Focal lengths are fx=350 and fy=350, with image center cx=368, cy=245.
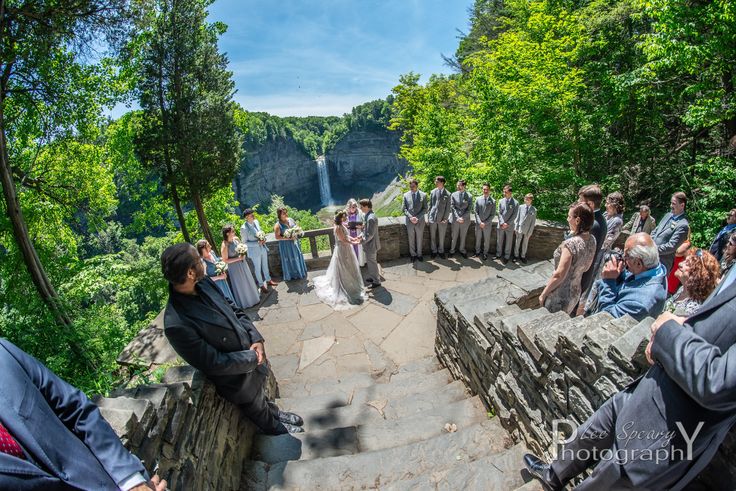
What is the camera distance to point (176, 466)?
216 centimetres

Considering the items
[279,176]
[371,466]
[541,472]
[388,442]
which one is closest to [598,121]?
[541,472]

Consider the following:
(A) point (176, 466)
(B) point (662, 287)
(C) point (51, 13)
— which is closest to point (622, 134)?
(B) point (662, 287)

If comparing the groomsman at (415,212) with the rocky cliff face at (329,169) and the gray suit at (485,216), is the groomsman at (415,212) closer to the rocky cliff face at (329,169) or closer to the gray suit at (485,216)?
the gray suit at (485,216)

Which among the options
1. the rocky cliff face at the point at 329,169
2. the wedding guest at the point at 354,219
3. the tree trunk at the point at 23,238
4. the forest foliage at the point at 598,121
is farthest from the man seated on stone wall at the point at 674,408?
the rocky cliff face at the point at 329,169

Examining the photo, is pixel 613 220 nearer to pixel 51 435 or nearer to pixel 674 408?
pixel 674 408

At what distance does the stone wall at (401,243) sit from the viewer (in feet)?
24.3

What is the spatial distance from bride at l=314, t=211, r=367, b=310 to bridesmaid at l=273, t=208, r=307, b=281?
80 centimetres

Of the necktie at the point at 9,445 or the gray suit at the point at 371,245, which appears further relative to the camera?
the gray suit at the point at 371,245

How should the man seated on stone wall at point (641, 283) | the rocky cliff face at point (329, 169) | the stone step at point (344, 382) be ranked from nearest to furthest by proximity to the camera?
the man seated on stone wall at point (641, 283) < the stone step at point (344, 382) < the rocky cliff face at point (329, 169)

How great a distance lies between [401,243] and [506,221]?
2.28 metres

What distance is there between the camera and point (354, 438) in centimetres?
335

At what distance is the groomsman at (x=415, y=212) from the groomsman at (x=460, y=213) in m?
0.66

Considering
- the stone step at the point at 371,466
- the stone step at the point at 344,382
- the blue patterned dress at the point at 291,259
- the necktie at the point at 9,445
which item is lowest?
the stone step at the point at 344,382

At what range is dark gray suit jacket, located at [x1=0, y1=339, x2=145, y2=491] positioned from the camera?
133 cm
